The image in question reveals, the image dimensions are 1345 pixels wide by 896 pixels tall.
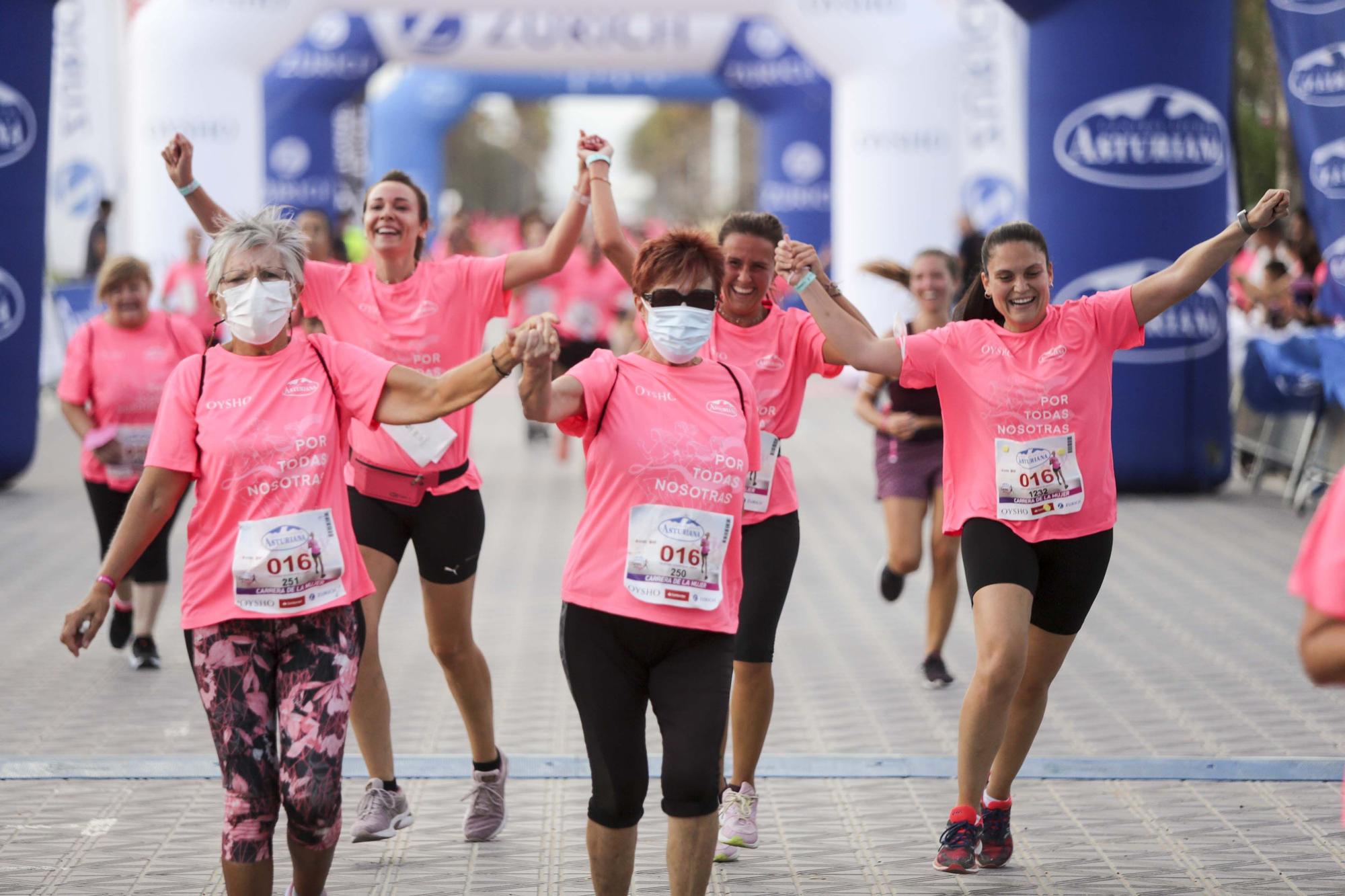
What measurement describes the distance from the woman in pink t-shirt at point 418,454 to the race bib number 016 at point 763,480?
30.9 inches

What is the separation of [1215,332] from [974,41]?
846 cm

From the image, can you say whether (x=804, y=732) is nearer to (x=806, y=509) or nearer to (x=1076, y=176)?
(x=806, y=509)

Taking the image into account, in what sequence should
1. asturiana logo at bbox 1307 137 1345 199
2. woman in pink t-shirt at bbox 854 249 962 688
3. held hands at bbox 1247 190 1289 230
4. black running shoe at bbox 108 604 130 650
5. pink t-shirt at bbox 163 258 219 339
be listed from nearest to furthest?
held hands at bbox 1247 190 1289 230 < woman in pink t-shirt at bbox 854 249 962 688 < black running shoe at bbox 108 604 130 650 < asturiana logo at bbox 1307 137 1345 199 < pink t-shirt at bbox 163 258 219 339

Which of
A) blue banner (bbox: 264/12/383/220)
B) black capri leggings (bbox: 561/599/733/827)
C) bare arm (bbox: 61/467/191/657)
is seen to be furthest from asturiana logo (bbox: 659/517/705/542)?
blue banner (bbox: 264/12/383/220)

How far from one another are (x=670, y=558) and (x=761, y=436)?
1118mm

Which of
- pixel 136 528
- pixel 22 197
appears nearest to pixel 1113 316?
pixel 136 528

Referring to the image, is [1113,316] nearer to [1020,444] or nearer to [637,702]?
[1020,444]

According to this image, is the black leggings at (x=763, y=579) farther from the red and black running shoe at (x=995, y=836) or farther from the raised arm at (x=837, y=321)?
the red and black running shoe at (x=995, y=836)

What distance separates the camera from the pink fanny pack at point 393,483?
480 centimetres

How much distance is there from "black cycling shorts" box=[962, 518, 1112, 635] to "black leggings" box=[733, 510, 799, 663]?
20.3 inches

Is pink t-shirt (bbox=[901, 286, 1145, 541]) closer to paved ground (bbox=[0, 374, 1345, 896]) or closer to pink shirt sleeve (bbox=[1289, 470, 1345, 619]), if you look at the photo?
paved ground (bbox=[0, 374, 1345, 896])

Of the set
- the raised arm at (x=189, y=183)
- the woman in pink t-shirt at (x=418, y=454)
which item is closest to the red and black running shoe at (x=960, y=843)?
the woman in pink t-shirt at (x=418, y=454)

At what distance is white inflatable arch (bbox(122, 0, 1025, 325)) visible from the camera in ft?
58.2

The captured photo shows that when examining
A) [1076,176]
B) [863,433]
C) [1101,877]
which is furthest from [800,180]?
[1101,877]
